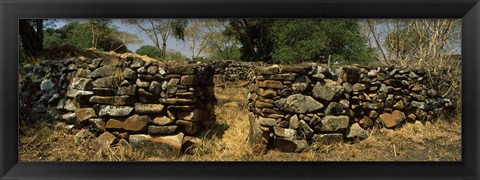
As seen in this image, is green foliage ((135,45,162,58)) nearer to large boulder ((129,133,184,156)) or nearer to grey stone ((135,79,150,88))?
grey stone ((135,79,150,88))

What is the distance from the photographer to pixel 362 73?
2934mm

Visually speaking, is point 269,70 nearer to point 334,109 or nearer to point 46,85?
point 334,109

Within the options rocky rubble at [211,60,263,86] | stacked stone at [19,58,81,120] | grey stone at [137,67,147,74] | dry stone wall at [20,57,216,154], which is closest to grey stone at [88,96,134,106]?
dry stone wall at [20,57,216,154]

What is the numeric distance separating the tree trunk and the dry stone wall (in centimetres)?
14

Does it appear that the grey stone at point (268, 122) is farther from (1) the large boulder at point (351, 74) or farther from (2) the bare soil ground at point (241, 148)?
(1) the large boulder at point (351, 74)

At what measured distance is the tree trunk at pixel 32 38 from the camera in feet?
6.56

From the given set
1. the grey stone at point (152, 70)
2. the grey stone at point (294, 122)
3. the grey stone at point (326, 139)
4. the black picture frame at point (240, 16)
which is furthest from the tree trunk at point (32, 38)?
the grey stone at point (326, 139)

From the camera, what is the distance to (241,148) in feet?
7.63

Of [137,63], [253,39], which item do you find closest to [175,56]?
[137,63]

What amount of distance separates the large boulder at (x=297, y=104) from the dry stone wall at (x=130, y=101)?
0.77 m

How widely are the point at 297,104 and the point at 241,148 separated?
60 cm
